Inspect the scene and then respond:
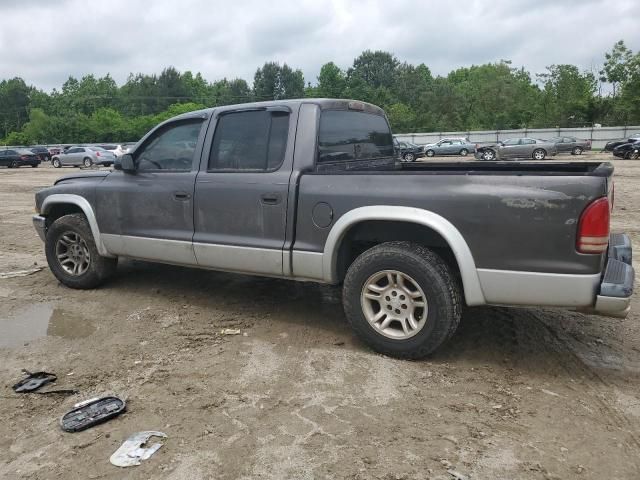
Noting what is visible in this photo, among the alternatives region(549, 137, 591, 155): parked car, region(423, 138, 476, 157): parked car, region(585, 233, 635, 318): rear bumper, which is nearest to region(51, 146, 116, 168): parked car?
region(423, 138, 476, 157): parked car

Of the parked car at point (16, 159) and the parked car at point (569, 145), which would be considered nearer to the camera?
the parked car at point (569, 145)

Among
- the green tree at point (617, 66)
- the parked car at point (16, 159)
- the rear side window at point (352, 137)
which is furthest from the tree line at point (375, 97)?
the rear side window at point (352, 137)

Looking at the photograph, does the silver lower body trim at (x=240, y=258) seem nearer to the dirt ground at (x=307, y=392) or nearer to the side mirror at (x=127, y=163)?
the dirt ground at (x=307, y=392)

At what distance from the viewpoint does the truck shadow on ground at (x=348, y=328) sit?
4.20 meters

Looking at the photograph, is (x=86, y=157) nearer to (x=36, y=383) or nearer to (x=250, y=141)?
(x=250, y=141)

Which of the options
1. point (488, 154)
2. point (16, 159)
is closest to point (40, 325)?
point (488, 154)

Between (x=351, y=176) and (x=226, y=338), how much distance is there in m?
1.72

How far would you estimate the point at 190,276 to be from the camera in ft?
21.2

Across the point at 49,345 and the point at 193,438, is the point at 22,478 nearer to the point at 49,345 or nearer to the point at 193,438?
the point at 193,438

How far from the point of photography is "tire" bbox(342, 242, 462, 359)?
3830mm

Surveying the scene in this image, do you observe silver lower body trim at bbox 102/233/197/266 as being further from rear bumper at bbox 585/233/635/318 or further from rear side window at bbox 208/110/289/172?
rear bumper at bbox 585/233/635/318

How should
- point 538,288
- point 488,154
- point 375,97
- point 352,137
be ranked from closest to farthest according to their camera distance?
point 538,288 → point 352,137 → point 488,154 → point 375,97

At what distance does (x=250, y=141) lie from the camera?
4801 millimetres

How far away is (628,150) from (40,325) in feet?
111
